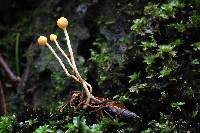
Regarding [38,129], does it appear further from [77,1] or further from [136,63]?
[77,1]

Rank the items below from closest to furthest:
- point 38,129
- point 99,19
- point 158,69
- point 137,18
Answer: point 38,129, point 158,69, point 137,18, point 99,19

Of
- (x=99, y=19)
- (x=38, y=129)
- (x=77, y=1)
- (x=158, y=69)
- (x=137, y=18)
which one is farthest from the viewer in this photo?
(x=77, y=1)

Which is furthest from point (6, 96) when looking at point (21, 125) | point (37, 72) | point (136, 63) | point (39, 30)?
point (136, 63)

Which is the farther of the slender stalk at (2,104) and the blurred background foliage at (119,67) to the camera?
the slender stalk at (2,104)

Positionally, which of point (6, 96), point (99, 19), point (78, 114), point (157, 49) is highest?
point (99, 19)

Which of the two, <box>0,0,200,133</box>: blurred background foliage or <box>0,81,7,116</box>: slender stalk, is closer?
<box>0,0,200,133</box>: blurred background foliage

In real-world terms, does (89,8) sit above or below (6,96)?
above

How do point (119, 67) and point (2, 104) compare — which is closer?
point (119, 67)

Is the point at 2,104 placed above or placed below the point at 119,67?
above
